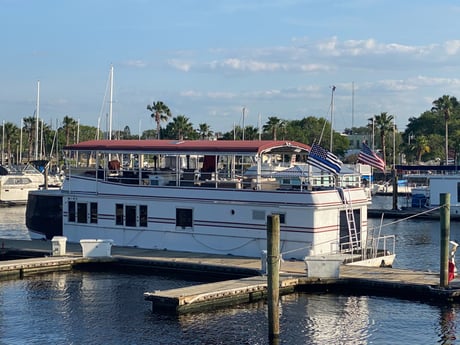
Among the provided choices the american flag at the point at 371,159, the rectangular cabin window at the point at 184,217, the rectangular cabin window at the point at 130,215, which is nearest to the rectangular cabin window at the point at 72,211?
the rectangular cabin window at the point at 130,215

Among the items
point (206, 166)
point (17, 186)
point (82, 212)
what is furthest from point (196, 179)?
point (17, 186)

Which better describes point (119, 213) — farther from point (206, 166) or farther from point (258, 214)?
point (258, 214)

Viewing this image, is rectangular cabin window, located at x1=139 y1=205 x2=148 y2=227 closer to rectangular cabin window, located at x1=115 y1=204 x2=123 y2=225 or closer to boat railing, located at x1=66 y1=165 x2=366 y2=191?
rectangular cabin window, located at x1=115 y1=204 x2=123 y2=225

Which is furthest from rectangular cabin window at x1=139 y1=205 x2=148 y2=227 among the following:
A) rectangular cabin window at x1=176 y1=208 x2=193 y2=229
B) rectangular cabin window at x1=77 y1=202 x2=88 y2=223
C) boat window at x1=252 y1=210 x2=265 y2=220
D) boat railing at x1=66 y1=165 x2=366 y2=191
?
boat window at x1=252 y1=210 x2=265 y2=220

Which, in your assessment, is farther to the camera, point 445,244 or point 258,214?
point 258,214

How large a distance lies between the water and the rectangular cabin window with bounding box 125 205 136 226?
506 centimetres

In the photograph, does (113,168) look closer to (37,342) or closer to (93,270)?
(93,270)

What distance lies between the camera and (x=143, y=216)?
34.2 metres

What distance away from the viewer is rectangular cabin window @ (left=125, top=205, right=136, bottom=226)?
34.5 m

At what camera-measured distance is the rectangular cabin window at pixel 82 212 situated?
35688 mm

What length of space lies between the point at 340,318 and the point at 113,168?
16.3m

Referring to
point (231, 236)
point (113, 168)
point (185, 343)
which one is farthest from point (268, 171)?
point (185, 343)

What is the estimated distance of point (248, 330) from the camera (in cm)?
2255

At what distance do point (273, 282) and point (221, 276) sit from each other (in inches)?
322
